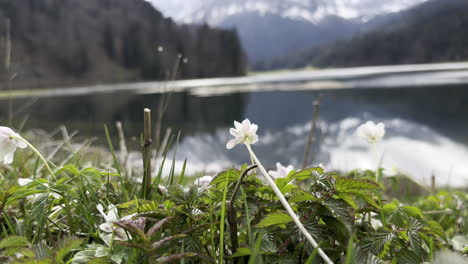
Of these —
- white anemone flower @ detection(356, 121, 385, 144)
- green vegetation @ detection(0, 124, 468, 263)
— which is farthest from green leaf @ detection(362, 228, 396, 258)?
white anemone flower @ detection(356, 121, 385, 144)

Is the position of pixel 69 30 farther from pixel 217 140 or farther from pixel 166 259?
pixel 166 259

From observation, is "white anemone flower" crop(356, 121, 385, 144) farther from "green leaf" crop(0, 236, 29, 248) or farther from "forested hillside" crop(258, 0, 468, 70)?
"forested hillside" crop(258, 0, 468, 70)

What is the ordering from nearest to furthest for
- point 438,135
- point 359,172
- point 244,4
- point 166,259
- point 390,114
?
1. point 166,259
2. point 359,172
3. point 438,135
4. point 390,114
5. point 244,4

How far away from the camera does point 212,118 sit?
2350 centimetres

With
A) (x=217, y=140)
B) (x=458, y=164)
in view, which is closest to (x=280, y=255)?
(x=458, y=164)

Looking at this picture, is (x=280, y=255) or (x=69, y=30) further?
(x=69, y=30)

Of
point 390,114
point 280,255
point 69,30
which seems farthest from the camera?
point 69,30

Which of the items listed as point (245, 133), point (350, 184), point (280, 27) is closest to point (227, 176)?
point (245, 133)

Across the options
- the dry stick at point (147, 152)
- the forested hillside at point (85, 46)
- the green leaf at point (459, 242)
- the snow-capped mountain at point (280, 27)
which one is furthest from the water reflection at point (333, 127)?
the snow-capped mountain at point (280, 27)

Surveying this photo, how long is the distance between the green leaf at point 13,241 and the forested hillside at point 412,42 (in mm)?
60004

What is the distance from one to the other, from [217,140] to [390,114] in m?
11.5

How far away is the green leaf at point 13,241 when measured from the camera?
724 mm

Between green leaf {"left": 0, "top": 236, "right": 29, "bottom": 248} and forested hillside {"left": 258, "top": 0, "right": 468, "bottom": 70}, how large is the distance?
60004 millimetres

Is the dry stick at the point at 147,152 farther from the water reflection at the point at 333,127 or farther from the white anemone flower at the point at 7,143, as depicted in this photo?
the water reflection at the point at 333,127
